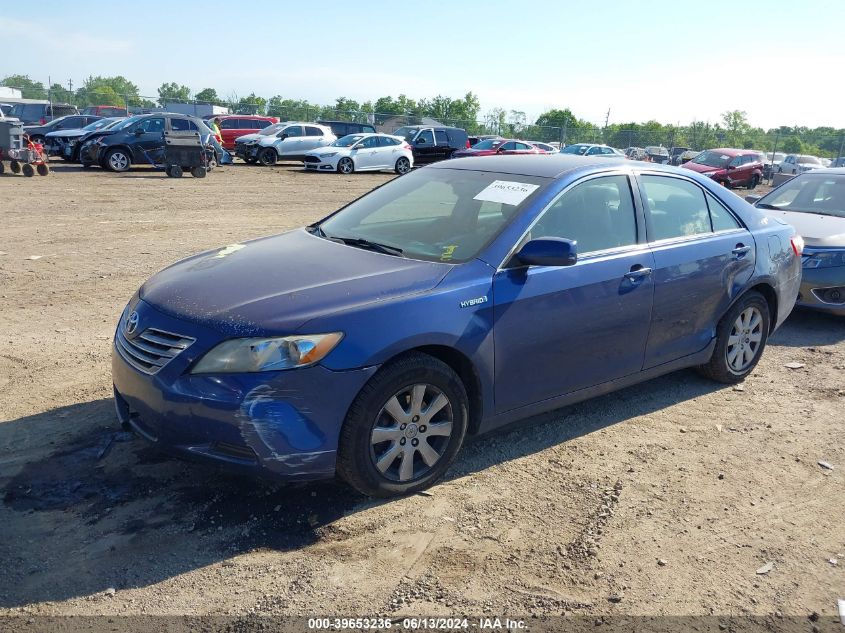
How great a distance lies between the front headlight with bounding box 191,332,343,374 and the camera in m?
3.29

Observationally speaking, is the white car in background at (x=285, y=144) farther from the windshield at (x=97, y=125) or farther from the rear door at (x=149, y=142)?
the rear door at (x=149, y=142)

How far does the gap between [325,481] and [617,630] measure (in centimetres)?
170

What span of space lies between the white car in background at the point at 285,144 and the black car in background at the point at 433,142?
367cm

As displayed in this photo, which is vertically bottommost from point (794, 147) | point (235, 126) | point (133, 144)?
point (133, 144)

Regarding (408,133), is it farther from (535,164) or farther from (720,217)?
(535,164)

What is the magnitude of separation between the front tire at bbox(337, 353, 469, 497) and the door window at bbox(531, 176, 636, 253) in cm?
111

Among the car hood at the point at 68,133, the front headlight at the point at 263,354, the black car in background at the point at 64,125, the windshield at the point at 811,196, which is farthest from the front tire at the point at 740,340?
the black car in background at the point at 64,125

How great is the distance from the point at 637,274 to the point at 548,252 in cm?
94

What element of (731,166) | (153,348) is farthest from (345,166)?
(153,348)

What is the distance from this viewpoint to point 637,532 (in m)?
3.56

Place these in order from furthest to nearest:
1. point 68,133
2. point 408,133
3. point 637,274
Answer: point 408,133 → point 68,133 → point 637,274

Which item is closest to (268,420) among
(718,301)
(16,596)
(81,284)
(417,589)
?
(417,589)

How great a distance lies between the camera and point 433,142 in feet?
98.9

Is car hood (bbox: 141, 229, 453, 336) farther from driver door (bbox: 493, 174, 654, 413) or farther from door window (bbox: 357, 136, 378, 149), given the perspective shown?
door window (bbox: 357, 136, 378, 149)
